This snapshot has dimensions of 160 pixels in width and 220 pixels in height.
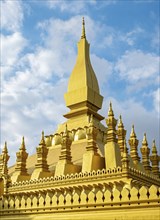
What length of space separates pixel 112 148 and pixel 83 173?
243 centimetres

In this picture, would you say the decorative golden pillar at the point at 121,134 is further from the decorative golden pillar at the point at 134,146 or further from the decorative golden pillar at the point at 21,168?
the decorative golden pillar at the point at 21,168

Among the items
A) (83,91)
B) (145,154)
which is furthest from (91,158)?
(83,91)

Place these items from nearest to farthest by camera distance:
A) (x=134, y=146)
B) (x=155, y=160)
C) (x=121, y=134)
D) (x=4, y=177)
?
(x=121, y=134), (x=4, y=177), (x=134, y=146), (x=155, y=160)

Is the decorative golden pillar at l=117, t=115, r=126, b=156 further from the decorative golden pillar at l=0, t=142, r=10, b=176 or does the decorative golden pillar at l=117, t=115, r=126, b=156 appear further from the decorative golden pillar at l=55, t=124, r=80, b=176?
the decorative golden pillar at l=0, t=142, r=10, b=176

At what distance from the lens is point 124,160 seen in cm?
1870

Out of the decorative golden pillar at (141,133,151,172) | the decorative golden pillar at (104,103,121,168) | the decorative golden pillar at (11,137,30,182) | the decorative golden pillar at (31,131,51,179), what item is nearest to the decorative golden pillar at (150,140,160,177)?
the decorative golden pillar at (141,133,151,172)

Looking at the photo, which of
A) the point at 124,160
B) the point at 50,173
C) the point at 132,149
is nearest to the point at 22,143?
the point at 50,173

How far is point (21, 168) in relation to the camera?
24.7 meters

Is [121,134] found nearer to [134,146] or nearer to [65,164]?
[134,146]

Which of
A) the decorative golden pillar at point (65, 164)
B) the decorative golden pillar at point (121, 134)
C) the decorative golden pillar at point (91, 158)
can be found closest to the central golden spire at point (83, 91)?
the decorative golden pillar at point (65, 164)

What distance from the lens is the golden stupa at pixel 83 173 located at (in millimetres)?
14289

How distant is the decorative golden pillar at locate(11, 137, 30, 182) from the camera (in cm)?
2417

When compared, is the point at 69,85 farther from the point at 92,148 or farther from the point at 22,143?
the point at 92,148

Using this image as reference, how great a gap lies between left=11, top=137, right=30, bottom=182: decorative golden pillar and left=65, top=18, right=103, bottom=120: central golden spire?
672 centimetres
